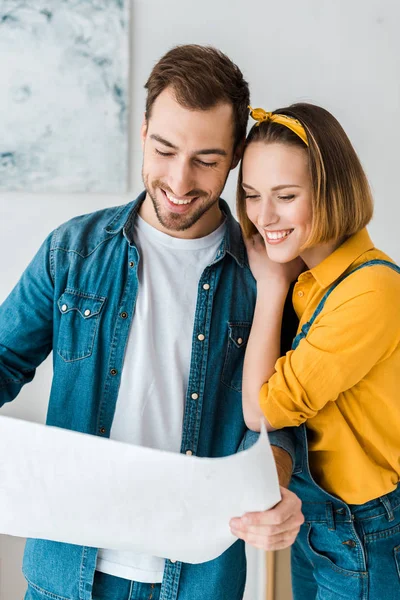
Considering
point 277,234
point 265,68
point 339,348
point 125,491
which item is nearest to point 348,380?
point 339,348

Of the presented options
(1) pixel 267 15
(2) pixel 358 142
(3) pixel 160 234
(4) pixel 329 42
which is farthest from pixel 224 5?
(3) pixel 160 234

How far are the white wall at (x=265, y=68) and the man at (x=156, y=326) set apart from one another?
99cm

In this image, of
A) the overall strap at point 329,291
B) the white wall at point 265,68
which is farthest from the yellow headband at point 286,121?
the white wall at point 265,68

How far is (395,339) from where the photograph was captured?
112 centimetres

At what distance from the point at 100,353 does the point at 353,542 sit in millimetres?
540

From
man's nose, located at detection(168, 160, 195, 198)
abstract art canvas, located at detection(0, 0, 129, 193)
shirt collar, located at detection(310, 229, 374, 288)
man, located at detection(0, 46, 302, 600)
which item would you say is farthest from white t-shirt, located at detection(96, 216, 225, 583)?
abstract art canvas, located at detection(0, 0, 129, 193)

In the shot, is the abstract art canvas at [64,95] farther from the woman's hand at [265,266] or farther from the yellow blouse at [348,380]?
the yellow blouse at [348,380]

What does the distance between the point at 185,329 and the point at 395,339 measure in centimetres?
37

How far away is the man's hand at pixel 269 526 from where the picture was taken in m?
0.90

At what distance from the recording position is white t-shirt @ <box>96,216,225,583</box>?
47.3 inches

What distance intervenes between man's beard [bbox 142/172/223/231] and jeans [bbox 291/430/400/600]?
0.44 meters

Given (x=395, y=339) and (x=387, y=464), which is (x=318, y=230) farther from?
(x=387, y=464)

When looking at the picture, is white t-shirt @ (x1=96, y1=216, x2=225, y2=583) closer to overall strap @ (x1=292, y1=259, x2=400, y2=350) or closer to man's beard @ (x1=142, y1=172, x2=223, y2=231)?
man's beard @ (x1=142, y1=172, x2=223, y2=231)

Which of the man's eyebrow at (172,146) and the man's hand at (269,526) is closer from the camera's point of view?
the man's hand at (269,526)
